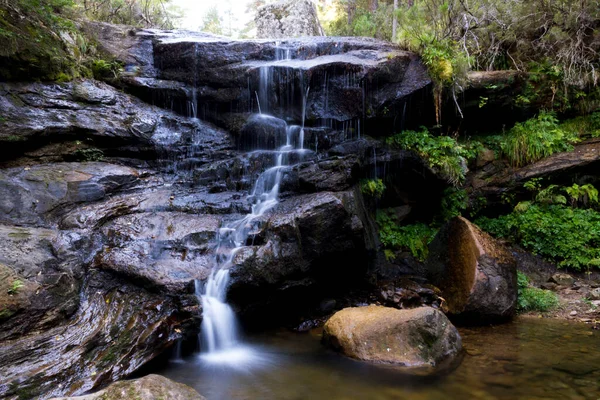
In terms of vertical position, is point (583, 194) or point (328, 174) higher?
point (328, 174)

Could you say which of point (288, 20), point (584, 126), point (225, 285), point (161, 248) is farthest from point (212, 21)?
point (225, 285)

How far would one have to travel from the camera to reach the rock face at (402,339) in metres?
4.54

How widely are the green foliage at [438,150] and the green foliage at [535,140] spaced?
4.43 feet

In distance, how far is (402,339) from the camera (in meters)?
4.70

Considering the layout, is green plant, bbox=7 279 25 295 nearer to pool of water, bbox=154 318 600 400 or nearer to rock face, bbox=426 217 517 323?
pool of water, bbox=154 318 600 400

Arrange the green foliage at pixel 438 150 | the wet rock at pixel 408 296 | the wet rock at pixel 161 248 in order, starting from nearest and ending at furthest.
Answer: the wet rock at pixel 161 248, the wet rock at pixel 408 296, the green foliage at pixel 438 150

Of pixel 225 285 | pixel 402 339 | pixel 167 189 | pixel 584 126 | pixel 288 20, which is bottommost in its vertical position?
pixel 402 339

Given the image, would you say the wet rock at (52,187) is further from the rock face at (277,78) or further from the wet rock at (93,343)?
the rock face at (277,78)

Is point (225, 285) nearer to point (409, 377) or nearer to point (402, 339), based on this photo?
point (402, 339)

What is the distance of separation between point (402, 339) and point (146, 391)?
10.7ft

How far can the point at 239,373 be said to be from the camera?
4504 mm

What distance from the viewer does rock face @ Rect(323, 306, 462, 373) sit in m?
4.54

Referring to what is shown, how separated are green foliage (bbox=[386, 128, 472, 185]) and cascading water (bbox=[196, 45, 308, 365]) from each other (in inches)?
129

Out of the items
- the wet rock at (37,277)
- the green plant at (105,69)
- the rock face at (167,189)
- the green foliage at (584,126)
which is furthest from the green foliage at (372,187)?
the green plant at (105,69)
